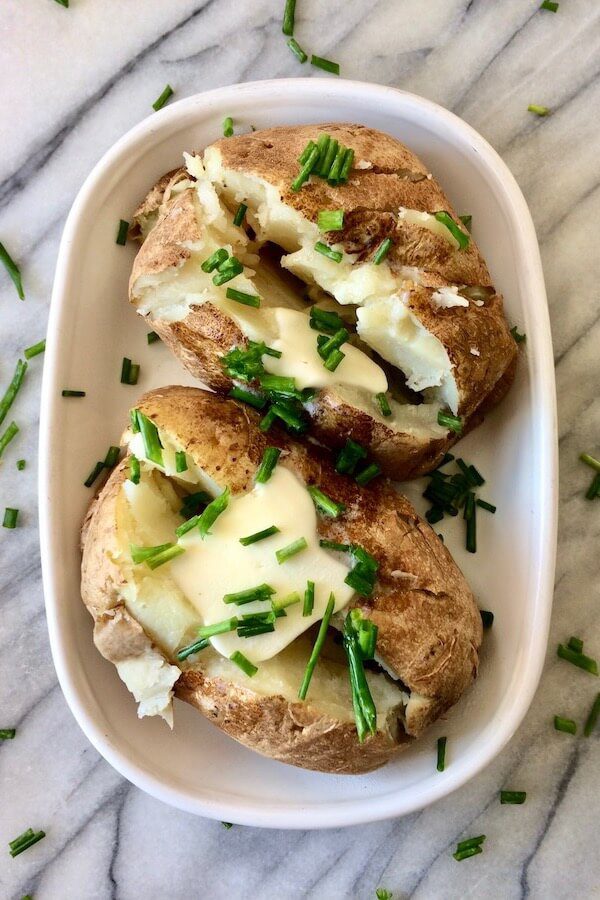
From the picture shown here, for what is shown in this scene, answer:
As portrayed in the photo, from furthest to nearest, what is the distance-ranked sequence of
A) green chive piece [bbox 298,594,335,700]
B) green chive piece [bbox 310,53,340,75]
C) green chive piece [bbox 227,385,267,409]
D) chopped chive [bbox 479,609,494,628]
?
green chive piece [bbox 310,53,340,75]
chopped chive [bbox 479,609,494,628]
green chive piece [bbox 227,385,267,409]
green chive piece [bbox 298,594,335,700]

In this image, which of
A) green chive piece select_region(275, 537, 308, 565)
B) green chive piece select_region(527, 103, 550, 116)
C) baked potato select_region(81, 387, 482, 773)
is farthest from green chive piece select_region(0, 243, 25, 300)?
green chive piece select_region(527, 103, 550, 116)

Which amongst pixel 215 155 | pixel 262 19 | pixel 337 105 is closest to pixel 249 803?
pixel 215 155

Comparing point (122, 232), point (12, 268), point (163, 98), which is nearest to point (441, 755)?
point (122, 232)

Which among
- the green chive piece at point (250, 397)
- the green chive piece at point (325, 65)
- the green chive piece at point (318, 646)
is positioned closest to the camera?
the green chive piece at point (318, 646)

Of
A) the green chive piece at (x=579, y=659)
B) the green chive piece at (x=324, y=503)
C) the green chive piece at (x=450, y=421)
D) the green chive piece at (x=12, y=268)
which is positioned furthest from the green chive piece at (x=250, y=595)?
the green chive piece at (x=12, y=268)

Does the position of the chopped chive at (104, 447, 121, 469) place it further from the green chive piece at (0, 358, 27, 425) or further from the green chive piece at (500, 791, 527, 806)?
the green chive piece at (500, 791, 527, 806)

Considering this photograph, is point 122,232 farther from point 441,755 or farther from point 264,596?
point 441,755

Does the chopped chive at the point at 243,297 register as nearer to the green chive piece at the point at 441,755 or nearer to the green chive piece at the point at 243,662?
the green chive piece at the point at 243,662
